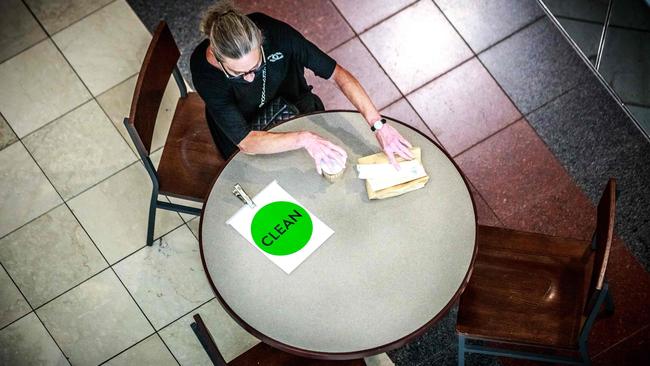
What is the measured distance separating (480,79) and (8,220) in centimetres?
260

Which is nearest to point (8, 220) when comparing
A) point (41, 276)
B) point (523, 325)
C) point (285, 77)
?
point (41, 276)

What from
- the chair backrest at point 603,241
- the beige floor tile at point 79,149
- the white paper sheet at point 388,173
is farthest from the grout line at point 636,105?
the beige floor tile at point 79,149

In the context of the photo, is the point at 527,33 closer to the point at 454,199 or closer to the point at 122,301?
the point at 454,199

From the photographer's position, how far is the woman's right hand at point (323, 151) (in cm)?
243

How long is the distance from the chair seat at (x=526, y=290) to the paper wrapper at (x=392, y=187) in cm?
46

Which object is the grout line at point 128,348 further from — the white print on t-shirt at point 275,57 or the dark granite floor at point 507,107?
the white print on t-shirt at point 275,57

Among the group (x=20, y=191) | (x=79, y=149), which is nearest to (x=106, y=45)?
(x=79, y=149)

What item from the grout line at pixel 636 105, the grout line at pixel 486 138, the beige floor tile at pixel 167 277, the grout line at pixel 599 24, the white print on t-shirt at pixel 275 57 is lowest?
the grout line at pixel 636 105

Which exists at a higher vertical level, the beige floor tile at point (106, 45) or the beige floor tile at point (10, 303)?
the beige floor tile at point (106, 45)

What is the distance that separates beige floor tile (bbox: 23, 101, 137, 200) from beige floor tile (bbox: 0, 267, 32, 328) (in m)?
0.51

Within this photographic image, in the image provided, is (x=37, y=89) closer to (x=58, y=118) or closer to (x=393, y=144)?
(x=58, y=118)

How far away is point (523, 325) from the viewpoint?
8.45ft

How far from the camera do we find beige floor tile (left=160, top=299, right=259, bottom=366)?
3184 mm

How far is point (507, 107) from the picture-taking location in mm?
3600
